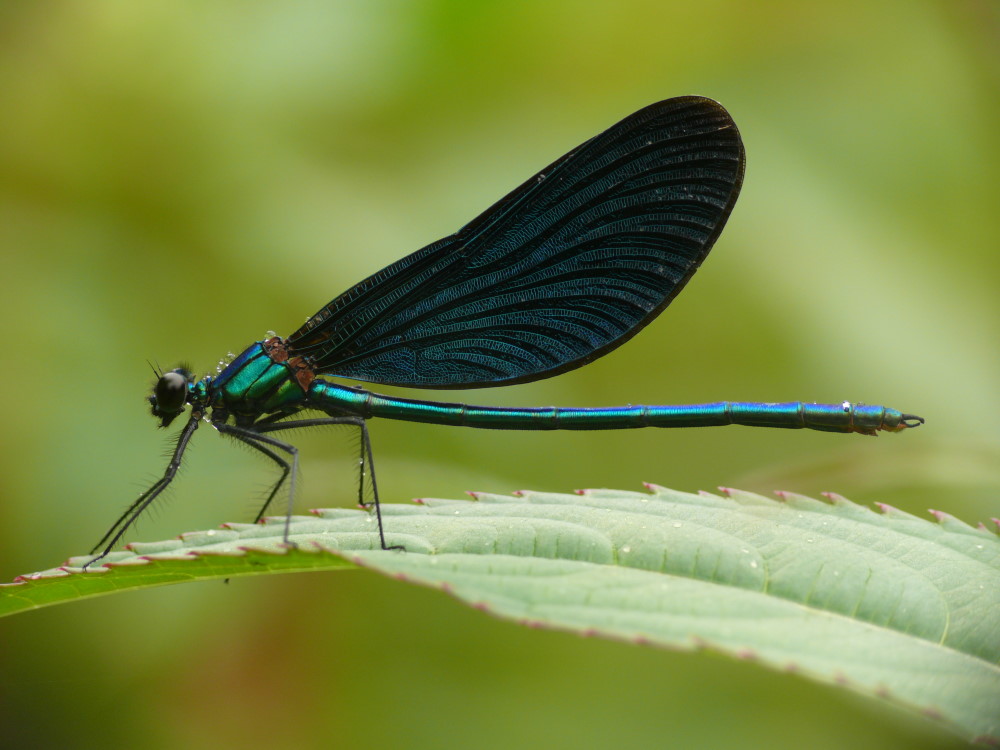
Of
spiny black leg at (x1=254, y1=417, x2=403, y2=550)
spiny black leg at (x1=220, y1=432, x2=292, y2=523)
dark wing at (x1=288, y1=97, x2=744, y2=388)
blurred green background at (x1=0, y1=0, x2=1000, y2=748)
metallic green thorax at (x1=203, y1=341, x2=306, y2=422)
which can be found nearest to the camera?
spiny black leg at (x1=254, y1=417, x2=403, y2=550)

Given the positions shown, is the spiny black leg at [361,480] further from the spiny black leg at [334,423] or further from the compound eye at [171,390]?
the compound eye at [171,390]

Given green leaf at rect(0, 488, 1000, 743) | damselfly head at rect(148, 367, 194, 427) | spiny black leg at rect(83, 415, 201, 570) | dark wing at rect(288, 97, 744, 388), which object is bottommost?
spiny black leg at rect(83, 415, 201, 570)

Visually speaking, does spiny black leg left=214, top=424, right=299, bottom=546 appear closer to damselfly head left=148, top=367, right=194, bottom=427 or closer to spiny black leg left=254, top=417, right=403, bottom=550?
spiny black leg left=254, top=417, right=403, bottom=550

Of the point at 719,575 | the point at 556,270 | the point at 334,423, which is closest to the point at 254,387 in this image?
the point at 334,423

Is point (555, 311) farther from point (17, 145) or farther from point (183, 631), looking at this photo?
point (17, 145)

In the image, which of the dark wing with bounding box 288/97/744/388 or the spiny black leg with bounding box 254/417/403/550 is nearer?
the spiny black leg with bounding box 254/417/403/550

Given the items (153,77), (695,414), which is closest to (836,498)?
(695,414)

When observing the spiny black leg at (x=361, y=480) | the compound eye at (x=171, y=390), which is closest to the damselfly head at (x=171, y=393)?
the compound eye at (x=171, y=390)

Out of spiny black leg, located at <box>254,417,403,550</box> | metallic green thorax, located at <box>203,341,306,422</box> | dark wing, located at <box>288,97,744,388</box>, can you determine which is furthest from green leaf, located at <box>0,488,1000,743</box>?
dark wing, located at <box>288,97,744,388</box>

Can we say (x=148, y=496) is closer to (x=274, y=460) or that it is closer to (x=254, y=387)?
(x=274, y=460)
